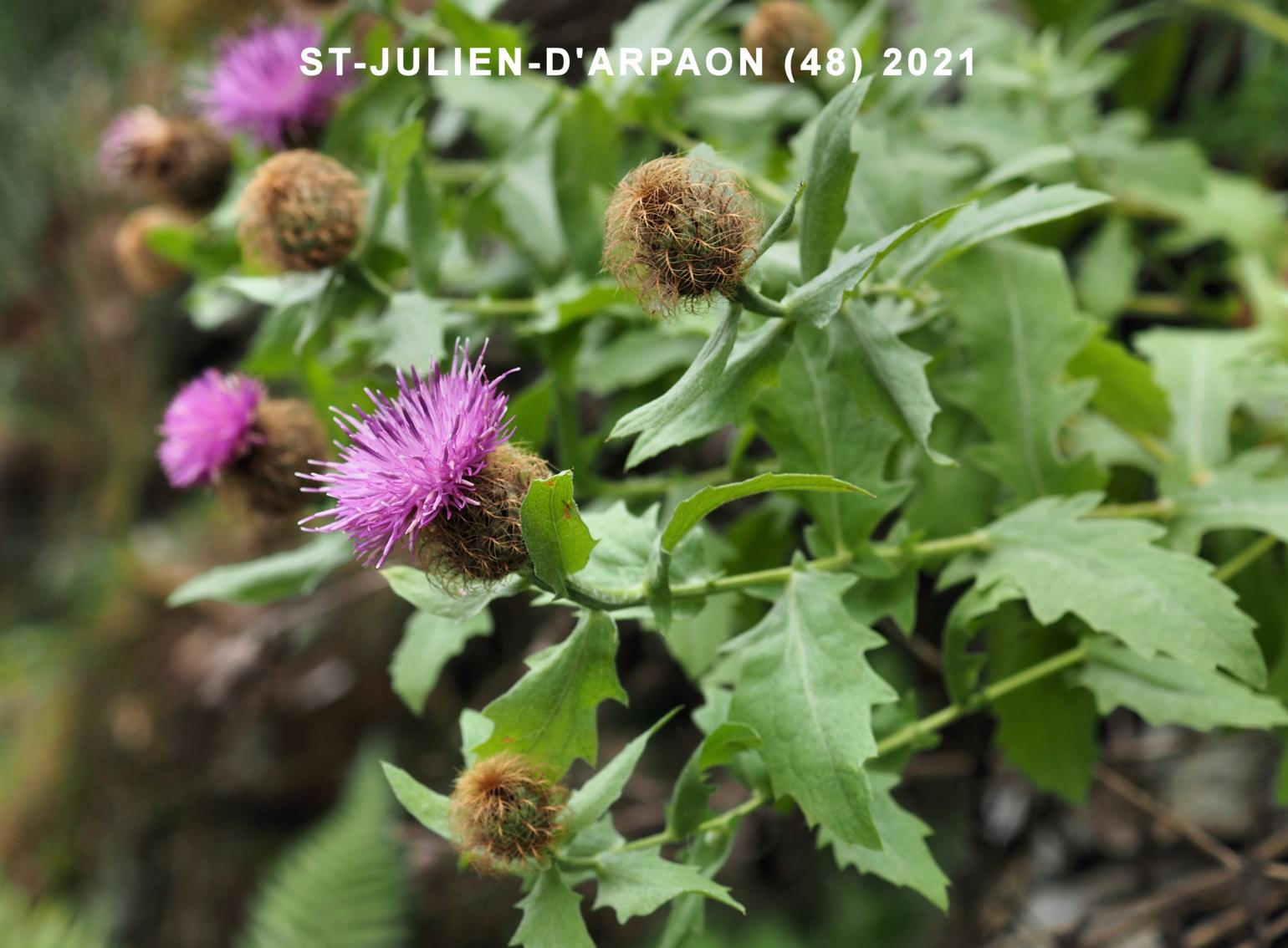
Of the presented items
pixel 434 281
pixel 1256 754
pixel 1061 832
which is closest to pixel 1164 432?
pixel 1256 754

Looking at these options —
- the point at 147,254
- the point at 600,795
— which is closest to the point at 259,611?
the point at 147,254

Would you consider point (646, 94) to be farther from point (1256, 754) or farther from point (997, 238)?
point (1256, 754)

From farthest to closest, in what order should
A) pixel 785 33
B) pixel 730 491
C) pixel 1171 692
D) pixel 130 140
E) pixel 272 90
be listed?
pixel 130 140
pixel 272 90
pixel 785 33
pixel 1171 692
pixel 730 491

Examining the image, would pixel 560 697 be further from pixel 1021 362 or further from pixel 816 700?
pixel 1021 362

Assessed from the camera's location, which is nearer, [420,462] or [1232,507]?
[420,462]

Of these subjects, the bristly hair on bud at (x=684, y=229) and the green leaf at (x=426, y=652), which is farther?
the green leaf at (x=426, y=652)

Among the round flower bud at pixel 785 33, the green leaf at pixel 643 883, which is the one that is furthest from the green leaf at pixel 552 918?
the round flower bud at pixel 785 33

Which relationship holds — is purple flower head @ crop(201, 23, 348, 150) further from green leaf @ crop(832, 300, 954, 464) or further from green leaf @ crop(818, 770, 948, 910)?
green leaf @ crop(818, 770, 948, 910)

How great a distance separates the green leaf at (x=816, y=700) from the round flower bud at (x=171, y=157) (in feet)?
4.00

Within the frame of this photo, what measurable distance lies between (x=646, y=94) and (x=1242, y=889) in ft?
3.53

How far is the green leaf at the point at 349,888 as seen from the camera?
2166mm

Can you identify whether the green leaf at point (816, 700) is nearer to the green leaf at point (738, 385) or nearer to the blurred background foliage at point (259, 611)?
the green leaf at point (738, 385)

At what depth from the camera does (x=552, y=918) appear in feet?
2.40

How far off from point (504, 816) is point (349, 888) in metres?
1.70
